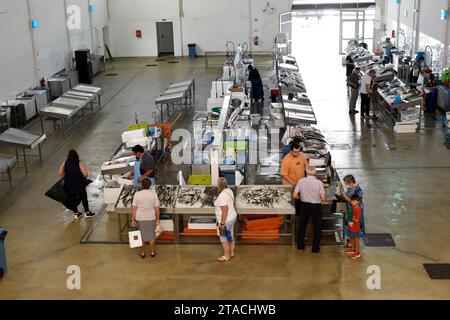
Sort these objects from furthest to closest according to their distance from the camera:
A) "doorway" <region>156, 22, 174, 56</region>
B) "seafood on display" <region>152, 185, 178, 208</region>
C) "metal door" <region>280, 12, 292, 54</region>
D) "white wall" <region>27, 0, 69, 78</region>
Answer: "doorway" <region>156, 22, 174, 56</region> → "metal door" <region>280, 12, 292, 54</region> → "white wall" <region>27, 0, 69, 78</region> → "seafood on display" <region>152, 185, 178, 208</region>

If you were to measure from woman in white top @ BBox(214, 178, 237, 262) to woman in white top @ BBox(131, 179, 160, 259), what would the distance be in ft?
2.96

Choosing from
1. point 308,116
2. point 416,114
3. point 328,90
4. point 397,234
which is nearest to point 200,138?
point 308,116

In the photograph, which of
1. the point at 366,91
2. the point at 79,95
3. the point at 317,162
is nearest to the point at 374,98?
the point at 366,91

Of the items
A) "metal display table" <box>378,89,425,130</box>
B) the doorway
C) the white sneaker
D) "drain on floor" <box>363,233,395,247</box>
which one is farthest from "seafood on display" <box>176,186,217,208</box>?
the doorway

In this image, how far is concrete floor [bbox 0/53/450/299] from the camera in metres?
7.96

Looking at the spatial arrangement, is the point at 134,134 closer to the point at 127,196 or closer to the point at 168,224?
the point at 127,196

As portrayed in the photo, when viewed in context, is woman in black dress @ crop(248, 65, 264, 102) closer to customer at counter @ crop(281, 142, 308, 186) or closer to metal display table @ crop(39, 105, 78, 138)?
metal display table @ crop(39, 105, 78, 138)

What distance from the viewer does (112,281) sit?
8281 millimetres

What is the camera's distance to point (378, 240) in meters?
9.24

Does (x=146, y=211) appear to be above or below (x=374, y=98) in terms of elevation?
below

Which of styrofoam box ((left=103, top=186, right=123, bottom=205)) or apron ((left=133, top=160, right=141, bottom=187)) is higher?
apron ((left=133, top=160, right=141, bottom=187))

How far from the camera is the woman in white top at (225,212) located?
27.6 feet

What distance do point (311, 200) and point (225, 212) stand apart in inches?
49.9

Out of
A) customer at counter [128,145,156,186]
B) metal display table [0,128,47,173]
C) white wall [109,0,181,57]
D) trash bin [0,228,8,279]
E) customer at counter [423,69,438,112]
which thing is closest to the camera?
trash bin [0,228,8,279]
